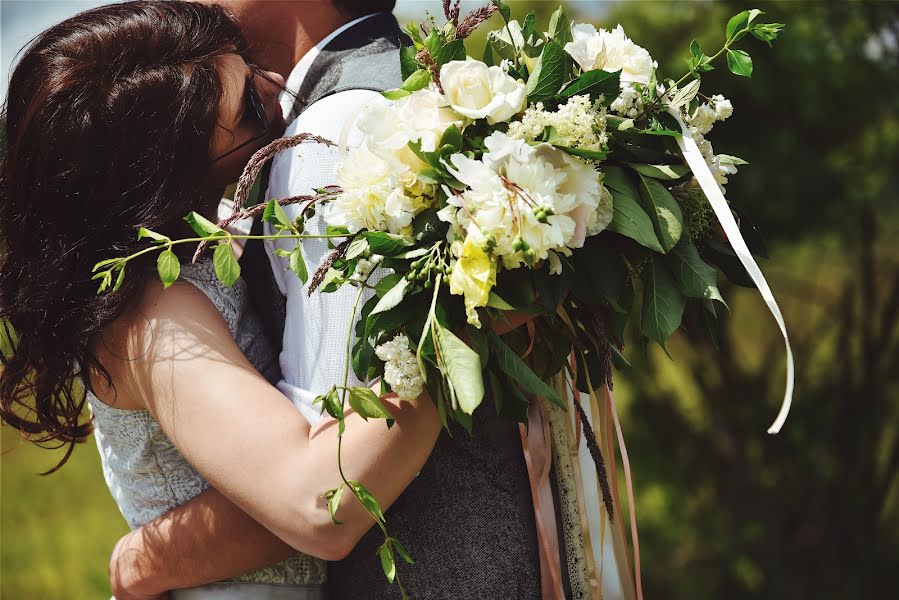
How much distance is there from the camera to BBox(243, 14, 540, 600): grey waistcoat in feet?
4.83

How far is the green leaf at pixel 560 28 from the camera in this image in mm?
1305

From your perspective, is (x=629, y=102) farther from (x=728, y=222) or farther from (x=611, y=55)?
(x=728, y=222)

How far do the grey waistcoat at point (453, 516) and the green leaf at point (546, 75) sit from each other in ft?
0.96

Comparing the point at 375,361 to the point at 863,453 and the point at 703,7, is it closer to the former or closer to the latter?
the point at 703,7

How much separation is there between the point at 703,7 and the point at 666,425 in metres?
2.17

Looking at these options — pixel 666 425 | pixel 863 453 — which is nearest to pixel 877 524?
pixel 863 453

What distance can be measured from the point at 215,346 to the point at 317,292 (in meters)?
0.18

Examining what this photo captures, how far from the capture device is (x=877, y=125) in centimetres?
372

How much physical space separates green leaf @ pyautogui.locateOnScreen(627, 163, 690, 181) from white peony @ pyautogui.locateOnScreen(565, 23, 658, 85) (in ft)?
0.44

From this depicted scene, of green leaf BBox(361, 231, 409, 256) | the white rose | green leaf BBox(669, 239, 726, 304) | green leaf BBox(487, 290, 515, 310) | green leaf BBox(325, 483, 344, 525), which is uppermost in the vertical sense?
the white rose

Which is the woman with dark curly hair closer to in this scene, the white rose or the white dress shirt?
the white dress shirt

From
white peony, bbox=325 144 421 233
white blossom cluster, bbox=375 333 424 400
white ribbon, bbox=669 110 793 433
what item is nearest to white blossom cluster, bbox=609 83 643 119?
white ribbon, bbox=669 110 793 433

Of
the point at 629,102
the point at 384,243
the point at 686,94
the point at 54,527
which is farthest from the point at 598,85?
the point at 54,527

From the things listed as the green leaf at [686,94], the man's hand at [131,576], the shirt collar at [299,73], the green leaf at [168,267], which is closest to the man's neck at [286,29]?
the shirt collar at [299,73]
